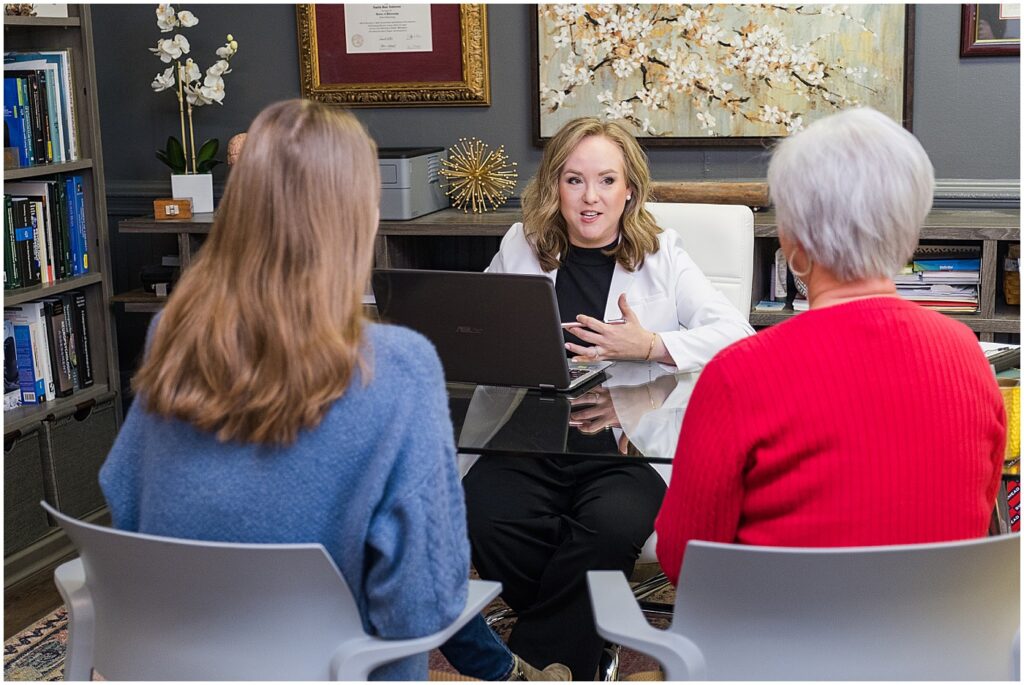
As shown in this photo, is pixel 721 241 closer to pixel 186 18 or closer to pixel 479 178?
pixel 479 178

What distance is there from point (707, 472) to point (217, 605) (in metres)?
0.57

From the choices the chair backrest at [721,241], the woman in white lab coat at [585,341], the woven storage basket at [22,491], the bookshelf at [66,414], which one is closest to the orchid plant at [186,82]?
the bookshelf at [66,414]

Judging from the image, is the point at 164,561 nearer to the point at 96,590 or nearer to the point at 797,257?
the point at 96,590

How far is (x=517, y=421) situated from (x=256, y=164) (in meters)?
0.83

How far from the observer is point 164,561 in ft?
3.89

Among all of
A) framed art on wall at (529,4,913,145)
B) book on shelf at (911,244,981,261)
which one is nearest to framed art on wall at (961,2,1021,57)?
framed art on wall at (529,4,913,145)

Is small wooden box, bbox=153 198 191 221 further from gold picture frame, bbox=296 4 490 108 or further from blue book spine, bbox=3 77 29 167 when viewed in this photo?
gold picture frame, bbox=296 4 490 108

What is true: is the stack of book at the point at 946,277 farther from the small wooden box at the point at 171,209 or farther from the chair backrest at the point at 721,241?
the small wooden box at the point at 171,209

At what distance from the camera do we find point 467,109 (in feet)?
12.1

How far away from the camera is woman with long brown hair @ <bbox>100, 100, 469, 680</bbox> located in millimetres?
1203

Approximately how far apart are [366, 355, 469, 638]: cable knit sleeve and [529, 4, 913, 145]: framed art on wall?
242 cm

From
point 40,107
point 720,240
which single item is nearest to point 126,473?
point 720,240

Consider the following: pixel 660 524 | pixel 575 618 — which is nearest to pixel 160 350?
pixel 660 524

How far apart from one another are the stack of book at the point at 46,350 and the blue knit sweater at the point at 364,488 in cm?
224
